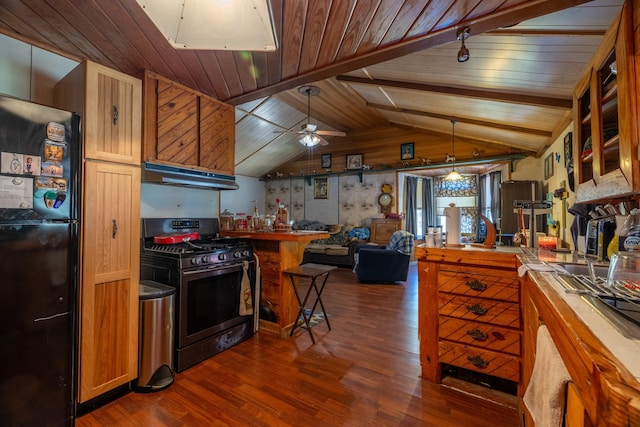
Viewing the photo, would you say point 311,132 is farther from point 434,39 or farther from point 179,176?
point 434,39

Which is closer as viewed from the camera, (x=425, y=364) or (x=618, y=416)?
(x=618, y=416)

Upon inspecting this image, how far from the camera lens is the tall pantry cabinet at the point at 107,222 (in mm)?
1701

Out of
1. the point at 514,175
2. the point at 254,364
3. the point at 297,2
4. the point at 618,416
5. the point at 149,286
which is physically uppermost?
the point at 297,2

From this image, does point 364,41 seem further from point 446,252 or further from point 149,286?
point 149,286

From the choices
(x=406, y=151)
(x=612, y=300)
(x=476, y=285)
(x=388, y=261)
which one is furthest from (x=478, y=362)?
(x=406, y=151)

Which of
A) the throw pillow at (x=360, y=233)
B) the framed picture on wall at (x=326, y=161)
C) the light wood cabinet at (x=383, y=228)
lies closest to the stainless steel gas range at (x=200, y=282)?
the throw pillow at (x=360, y=233)

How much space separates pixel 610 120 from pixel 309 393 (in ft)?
7.50

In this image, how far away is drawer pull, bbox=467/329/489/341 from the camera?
1.80 metres

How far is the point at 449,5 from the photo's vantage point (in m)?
1.43

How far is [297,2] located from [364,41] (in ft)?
1.63

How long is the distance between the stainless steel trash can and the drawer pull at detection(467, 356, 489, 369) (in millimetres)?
2089

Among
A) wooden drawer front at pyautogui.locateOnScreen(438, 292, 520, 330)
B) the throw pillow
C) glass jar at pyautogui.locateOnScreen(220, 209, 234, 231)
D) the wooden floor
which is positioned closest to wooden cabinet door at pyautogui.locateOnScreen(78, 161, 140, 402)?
the wooden floor

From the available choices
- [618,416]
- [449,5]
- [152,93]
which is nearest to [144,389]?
[152,93]

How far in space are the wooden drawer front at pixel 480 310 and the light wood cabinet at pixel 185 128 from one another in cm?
231
